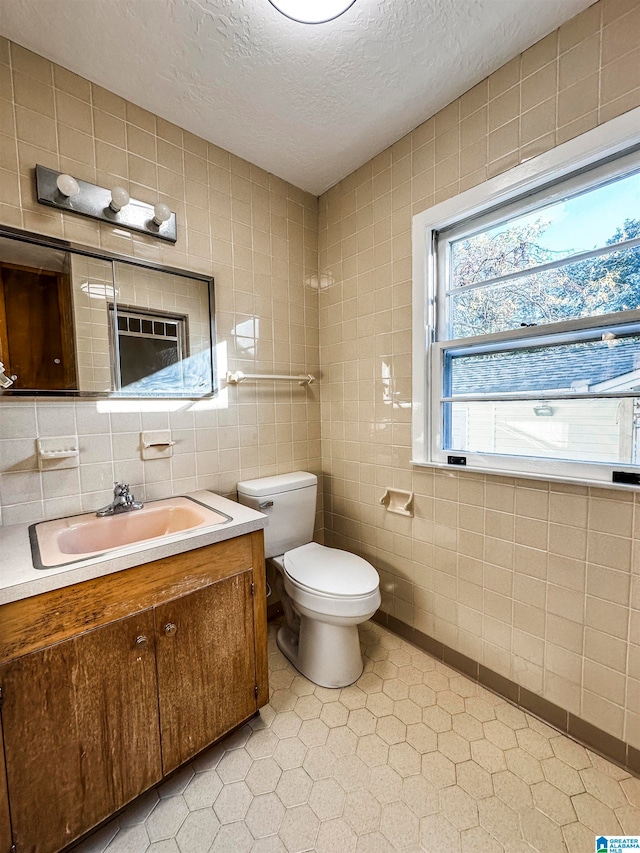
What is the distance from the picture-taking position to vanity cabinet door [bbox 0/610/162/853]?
0.85m

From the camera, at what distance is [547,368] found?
1.34m

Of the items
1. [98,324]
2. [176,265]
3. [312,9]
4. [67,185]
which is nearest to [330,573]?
[98,324]

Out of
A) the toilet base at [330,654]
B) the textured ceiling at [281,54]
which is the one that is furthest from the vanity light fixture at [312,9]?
the toilet base at [330,654]

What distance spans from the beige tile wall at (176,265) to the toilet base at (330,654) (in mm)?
786

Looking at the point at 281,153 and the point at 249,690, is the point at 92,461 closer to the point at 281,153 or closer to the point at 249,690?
the point at 249,690

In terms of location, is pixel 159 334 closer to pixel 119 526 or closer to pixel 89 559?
pixel 119 526

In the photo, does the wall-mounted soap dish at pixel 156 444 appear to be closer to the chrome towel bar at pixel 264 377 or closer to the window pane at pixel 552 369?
the chrome towel bar at pixel 264 377

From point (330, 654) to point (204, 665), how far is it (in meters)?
0.59

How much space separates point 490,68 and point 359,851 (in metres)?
2.56

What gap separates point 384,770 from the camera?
3.86 feet

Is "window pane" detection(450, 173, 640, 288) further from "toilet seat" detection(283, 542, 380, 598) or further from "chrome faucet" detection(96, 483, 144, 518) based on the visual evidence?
"chrome faucet" detection(96, 483, 144, 518)

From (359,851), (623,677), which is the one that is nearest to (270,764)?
(359,851)

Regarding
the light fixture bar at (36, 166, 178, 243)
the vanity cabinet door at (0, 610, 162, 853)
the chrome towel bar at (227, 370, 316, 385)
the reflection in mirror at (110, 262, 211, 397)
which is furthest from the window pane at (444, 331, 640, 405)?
the vanity cabinet door at (0, 610, 162, 853)

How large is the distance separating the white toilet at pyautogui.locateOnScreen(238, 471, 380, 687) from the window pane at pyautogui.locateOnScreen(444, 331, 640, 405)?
0.90 meters
